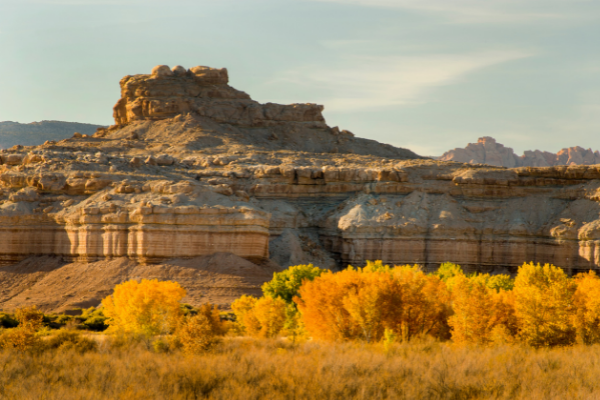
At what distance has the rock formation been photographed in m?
47.9

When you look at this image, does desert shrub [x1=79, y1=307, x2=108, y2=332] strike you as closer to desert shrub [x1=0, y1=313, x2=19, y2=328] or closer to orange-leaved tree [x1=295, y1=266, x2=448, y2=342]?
desert shrub [x1=0, y1=313, x2=19, y2=328]

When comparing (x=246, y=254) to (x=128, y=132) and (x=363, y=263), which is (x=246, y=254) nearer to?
(x=363, y=263)

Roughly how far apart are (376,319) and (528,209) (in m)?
35.0

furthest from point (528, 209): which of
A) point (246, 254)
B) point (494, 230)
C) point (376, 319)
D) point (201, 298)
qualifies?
point (376, 319)

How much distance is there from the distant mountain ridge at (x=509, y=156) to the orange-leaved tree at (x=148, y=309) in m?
135

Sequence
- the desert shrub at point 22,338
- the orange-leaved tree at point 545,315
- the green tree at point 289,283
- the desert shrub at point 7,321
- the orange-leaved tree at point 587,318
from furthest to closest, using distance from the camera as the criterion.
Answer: the green tree at point 289,283
the desert shrub at point 7,321
the orange-leaved tree at point 587,318
the orange-leaved tree at point 545,315
the desert shrub at point 22,338

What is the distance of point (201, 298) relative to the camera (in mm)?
43375

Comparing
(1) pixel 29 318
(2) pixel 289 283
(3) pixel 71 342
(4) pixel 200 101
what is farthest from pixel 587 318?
(4) pixel 200 101

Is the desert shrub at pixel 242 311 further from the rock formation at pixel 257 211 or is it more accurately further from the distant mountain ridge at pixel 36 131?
the distant mountain ridge at pixel 36 131

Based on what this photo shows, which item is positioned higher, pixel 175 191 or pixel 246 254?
pixel 175 191

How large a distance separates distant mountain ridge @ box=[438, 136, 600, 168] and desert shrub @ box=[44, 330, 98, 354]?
456 ft

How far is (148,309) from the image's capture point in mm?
29953

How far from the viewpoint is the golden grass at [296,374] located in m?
21.3

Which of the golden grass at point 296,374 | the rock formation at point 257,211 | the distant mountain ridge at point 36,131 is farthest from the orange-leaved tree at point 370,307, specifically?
the distant mountain ridge at point 36,131
